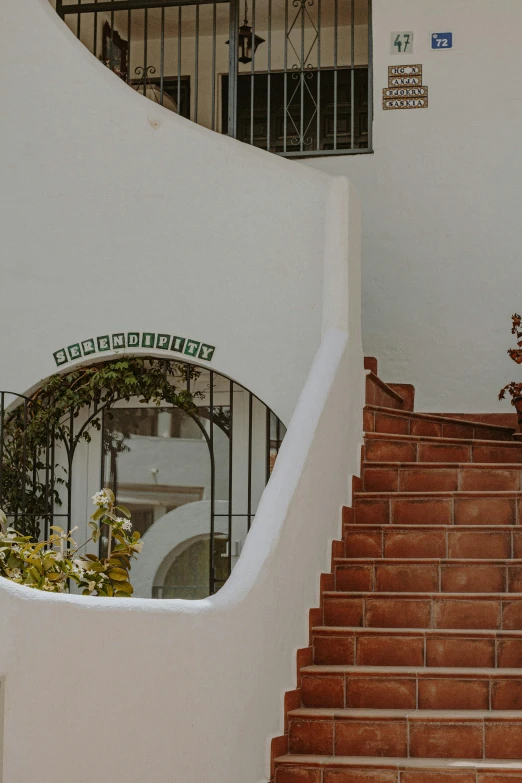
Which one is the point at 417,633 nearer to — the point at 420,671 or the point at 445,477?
the point at 420,671

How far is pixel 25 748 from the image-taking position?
3695 mm

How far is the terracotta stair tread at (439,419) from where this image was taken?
7355 mm

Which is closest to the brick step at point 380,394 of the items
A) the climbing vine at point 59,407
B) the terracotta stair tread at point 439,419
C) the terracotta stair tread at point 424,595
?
the terracotta stair tread at point 439,419

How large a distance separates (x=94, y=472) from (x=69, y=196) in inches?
107

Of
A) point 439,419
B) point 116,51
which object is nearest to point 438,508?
point 439,419

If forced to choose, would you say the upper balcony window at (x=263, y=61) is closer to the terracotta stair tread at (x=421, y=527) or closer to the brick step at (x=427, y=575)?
the terracotta stair tread at (x=421, y=527)

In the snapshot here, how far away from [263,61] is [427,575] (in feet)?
18.0

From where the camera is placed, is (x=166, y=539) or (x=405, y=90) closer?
(x=405, y=90)

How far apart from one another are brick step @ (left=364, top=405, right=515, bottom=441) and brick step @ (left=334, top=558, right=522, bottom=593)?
124 centimetres

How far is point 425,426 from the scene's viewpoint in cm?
775

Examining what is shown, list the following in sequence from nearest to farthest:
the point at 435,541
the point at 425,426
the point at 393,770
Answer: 1. the point at 393,770
2. the point at 435,541
3. the point at 425,426

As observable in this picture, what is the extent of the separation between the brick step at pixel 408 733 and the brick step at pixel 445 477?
5.54ft

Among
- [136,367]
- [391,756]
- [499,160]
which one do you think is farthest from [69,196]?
[391,756]

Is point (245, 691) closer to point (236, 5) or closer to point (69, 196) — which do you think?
point (69, 196)
